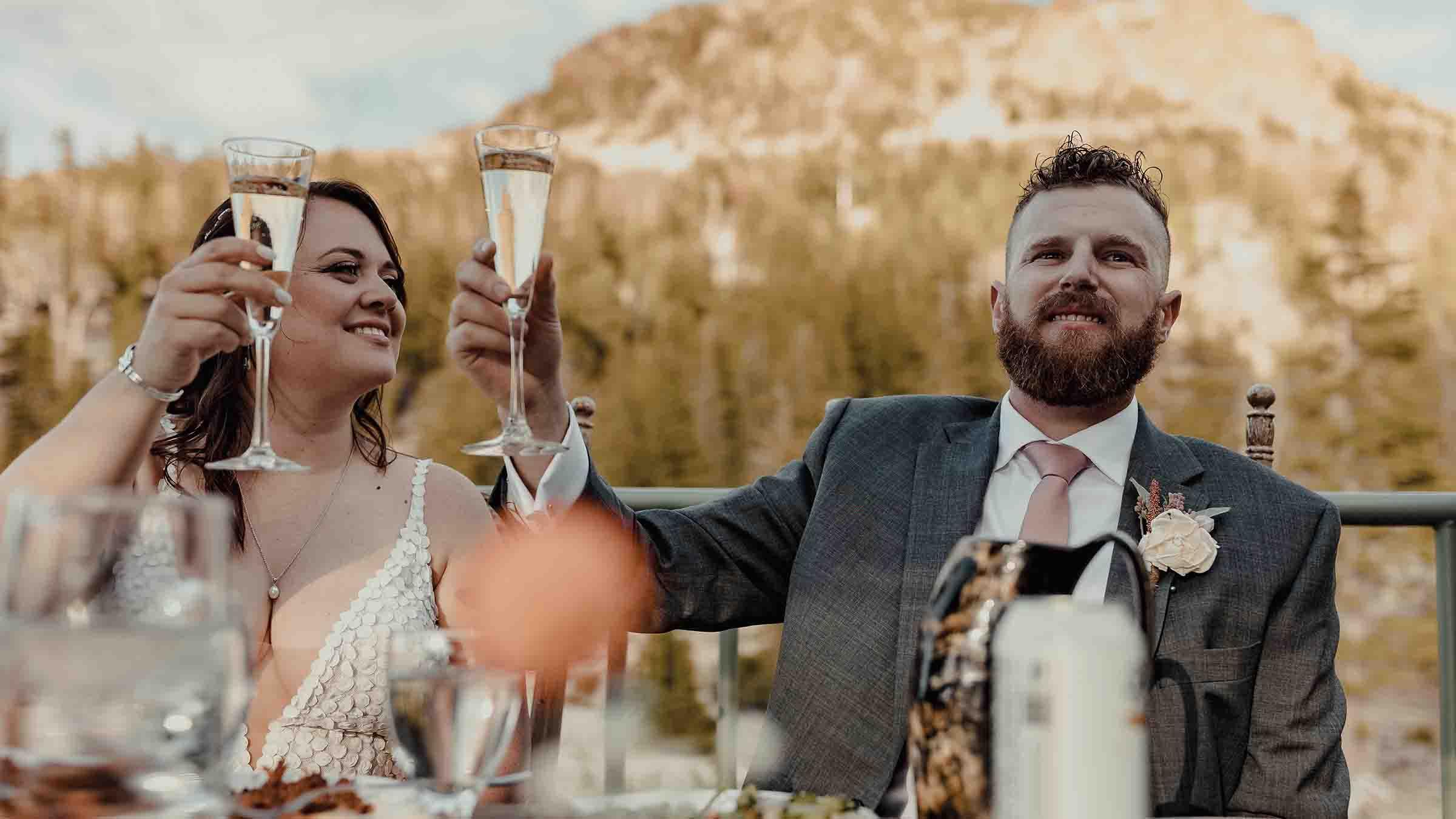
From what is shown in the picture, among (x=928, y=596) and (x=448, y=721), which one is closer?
(x=448, y=721)

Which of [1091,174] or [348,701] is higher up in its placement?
[1091,174]

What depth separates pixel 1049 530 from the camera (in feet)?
5.08

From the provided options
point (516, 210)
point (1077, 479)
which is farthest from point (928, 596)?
point (516, 210)

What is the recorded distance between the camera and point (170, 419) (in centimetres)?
180

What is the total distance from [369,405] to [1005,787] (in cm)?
156

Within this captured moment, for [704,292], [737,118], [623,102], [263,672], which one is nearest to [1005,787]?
[263,672]

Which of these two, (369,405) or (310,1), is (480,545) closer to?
(369,405)

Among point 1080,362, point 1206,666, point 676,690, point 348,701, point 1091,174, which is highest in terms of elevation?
point 1091,174

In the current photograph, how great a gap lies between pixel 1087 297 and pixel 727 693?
1.06 metres

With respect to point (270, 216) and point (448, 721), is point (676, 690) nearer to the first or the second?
point (270, 216)

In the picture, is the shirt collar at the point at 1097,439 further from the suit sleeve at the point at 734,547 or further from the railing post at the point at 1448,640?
the railing post at the point at 1448,640

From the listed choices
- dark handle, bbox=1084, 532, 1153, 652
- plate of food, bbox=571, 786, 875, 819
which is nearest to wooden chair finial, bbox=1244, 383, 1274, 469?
dark handle, bbox=1084, 532, 1153, 652

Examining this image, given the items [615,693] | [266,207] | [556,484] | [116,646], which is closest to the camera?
[116,646]

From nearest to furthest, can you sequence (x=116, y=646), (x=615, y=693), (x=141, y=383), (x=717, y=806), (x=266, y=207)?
(x=116, y=646), (x=717, y=806), (x=266, y=207), (x=141, y=383), (x=615, y=693)
